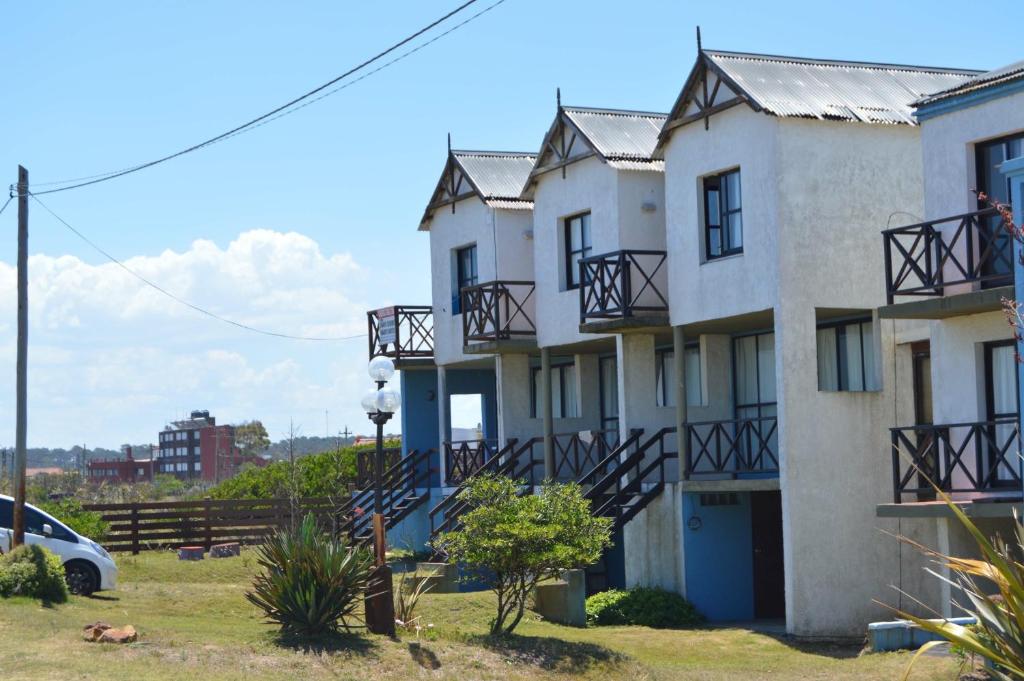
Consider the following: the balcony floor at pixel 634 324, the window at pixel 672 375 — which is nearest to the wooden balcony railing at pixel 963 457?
the balcony floor at pixel 634 324

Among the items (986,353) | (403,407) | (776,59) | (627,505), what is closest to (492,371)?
(403,407)

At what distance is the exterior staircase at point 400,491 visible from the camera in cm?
3406

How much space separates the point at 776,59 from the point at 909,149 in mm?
2878

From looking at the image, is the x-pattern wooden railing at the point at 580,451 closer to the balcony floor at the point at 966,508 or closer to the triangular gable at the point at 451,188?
the triangular gable at the point at 451,188

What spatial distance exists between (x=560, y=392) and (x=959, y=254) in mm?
13797

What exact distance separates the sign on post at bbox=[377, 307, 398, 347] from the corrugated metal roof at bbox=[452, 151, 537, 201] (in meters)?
3.96

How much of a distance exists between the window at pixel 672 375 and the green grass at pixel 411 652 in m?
6.37

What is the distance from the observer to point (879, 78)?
2534 centimetres

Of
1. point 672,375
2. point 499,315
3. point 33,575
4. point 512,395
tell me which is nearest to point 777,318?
point 672,375

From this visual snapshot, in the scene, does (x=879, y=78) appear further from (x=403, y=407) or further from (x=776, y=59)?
(x=403, y=407)

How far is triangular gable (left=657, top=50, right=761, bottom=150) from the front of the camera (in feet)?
77.0

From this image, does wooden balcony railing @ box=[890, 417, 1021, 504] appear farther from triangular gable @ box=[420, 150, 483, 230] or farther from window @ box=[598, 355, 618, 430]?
triangular gable @ box=[420, 150, 483, 230]

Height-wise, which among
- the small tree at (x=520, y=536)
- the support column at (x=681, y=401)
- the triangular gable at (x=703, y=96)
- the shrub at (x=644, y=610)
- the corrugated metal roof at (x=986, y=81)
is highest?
the triangular gable at (x=703, y=96)

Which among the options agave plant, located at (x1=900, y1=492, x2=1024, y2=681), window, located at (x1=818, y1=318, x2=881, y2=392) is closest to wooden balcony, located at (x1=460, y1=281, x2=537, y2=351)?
window, located at (x1=818, y1=318, x2=881, y2=392)
